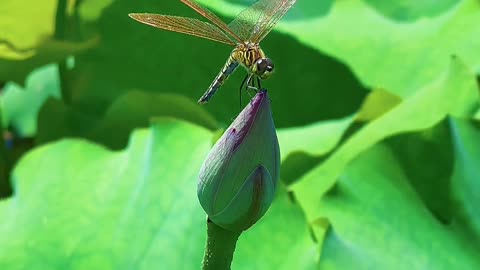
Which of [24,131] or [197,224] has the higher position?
[197,224]

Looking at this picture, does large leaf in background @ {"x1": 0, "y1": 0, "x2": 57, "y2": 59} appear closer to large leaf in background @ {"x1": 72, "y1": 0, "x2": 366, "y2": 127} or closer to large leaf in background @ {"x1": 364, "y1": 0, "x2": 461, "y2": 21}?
large leaf in background @ {"x1": 72, "y1": 0, "x2": 366, "y2": 127}

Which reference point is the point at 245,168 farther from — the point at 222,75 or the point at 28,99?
A: the point at 28,99

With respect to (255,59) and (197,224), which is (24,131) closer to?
(197,224)

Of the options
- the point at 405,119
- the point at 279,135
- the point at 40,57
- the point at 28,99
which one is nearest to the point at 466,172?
→ the point at 405,119

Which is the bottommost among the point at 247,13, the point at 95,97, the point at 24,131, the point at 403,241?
the point at 24,131

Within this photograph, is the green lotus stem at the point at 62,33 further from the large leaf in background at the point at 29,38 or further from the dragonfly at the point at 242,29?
the dragonfly at the point at 242,29

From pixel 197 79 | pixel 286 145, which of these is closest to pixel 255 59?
pixel 286 145

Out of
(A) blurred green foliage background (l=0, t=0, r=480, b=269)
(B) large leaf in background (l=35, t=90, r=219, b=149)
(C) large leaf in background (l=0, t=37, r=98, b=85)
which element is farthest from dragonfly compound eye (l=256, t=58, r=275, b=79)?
(C) large leaf in background (l=0, t=37, r=98, b=85)
